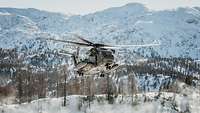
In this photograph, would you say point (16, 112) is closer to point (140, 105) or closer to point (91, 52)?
point (140, 105)

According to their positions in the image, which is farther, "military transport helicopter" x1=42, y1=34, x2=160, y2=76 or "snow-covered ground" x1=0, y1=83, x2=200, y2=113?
"snow-covered ground" x1=0, y1=83, x2=200, y2=113

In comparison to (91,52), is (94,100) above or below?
below

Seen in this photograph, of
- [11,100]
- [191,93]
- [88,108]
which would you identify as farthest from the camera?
[11,100]

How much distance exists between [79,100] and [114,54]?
3594 inches

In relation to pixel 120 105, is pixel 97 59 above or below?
above

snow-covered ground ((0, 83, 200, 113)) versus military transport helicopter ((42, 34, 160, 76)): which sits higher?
military transport helicopter ((42, 34, 160, 76))

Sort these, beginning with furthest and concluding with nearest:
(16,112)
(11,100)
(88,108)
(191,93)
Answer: (11,100), (191,93), (88,108), (16,112)

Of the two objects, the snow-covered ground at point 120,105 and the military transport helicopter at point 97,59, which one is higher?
the military transport helicopter at point 97,59

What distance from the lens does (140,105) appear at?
5871 inches

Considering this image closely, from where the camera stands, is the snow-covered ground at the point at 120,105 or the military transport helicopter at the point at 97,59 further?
the snow-covered ground at the point at 120,105

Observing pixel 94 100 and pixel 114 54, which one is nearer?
pixel 114 54

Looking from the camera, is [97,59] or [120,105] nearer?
[97,59]

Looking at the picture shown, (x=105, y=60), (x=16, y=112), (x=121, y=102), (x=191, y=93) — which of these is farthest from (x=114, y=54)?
(x=191, y=93)

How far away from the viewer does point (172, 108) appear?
148 m
